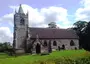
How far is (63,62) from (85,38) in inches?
2505

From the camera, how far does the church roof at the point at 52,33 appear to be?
282 feet

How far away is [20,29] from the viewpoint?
276ft

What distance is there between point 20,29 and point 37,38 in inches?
329

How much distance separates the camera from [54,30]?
90312 millimetres

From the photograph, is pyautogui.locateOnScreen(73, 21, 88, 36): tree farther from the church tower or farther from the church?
the church tower

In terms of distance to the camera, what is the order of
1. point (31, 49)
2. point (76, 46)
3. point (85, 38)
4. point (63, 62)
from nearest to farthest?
1. point (63, 62)
2. point (31, 49)
3. point (76, 46)
4. point (85, 38)

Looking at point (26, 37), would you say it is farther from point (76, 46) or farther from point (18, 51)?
point (76, 46)

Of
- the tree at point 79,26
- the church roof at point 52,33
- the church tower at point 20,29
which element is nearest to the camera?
the church tower at point 20,29

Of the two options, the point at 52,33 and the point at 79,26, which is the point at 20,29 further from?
the point at 79,26

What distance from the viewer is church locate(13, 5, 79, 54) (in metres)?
79.8

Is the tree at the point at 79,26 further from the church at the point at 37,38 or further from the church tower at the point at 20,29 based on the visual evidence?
the church tower at the point at 20,29

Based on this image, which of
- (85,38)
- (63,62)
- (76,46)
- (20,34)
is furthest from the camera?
(85,38)

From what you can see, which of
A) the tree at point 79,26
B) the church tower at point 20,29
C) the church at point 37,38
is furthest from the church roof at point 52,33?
the tree at point 79,26

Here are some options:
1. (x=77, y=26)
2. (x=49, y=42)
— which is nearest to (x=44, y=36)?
(x=49, y=42)
